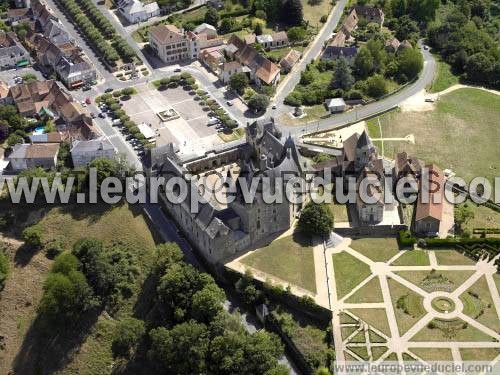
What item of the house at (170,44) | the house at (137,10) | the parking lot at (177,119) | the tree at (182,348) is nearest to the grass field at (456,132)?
the parking lot at (177,119)

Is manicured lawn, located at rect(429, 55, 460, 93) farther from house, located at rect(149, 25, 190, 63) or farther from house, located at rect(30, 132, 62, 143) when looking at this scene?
house, located at rect(30, 132, 62, 143)

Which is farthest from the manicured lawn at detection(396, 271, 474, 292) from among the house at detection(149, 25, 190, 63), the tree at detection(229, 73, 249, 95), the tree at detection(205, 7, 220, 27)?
the tree at detection(205, 7, 220, 27)

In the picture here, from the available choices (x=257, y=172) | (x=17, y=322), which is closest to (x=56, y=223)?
(x=17, y=322)

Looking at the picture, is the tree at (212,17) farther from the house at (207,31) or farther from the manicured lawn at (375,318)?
the manicured lawn at (375,318)

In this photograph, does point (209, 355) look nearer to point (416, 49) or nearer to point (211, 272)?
point (211, 272)

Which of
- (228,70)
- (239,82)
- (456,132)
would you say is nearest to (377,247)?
(456,132)

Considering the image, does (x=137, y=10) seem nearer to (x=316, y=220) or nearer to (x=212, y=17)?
(x=212, y=17)
